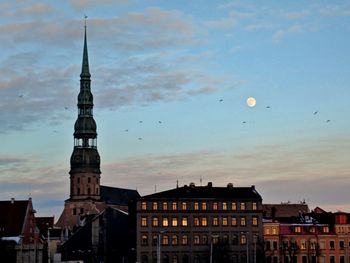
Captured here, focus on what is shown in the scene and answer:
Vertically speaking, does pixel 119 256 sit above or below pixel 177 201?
below

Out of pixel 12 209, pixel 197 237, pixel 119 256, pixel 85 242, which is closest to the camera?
pixel 12 209

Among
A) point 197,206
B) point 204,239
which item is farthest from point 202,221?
point 204,239

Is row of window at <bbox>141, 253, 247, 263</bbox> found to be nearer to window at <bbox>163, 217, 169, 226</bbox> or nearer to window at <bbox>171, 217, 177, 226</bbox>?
window at <bbox>163, 217, 169, 226</bbox>

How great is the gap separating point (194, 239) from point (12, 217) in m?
31.2

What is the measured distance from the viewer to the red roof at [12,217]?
127 metres

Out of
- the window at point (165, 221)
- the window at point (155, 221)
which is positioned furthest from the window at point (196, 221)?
the window at point (155, 221)

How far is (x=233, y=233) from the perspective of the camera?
14012 centimetres

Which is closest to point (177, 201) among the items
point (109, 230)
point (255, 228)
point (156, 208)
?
point (156, 208)

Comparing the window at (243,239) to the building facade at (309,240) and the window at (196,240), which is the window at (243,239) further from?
the window at (196,240)

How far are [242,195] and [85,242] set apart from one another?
125ft

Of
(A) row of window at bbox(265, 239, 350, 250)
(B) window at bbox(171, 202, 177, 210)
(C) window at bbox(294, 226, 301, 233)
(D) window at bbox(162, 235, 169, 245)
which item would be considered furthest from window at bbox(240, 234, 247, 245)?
(D) window at bbox(162, 235, 169, 245)

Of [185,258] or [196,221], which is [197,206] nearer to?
[196,221]

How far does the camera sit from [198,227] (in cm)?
13950

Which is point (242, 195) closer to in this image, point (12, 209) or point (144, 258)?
point (144, 258)
